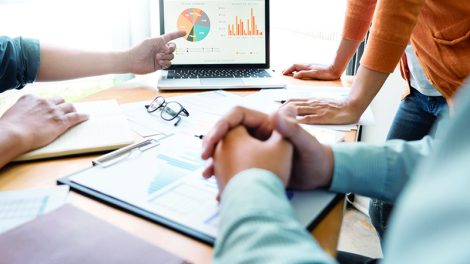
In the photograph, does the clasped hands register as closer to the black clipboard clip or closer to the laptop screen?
the black clipboard clip

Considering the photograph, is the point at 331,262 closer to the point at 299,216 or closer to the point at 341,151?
the point at 299,216

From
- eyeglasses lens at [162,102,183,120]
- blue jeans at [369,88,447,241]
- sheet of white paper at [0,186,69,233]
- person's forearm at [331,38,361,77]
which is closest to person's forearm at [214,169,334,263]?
sheet of white paper at [0,186,69,233]

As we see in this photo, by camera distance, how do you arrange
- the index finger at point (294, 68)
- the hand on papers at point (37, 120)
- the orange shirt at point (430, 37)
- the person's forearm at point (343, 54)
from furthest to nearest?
the index finger at point (294, 68) → the person's forearm at point (343, 54) → the orange shirt at point (430, 37) → the hand on papers at point (37, 120)

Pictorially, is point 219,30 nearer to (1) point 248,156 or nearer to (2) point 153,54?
(2) point 153,54

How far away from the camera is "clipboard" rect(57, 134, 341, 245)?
560 millimetres

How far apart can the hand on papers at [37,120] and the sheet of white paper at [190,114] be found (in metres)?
0.13

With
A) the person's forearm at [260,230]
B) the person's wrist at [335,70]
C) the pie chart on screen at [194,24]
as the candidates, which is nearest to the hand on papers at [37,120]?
the person's forearm at [260,230]

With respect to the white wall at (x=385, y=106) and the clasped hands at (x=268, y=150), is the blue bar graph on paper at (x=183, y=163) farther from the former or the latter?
the white wall at (x=385, y=106)

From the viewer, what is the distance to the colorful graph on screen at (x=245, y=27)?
1.39 meters

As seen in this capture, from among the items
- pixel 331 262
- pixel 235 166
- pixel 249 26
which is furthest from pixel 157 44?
pixel 331 262

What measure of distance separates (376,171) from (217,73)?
2.64 ft

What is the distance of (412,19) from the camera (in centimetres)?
91

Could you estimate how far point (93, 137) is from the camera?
2.70ft

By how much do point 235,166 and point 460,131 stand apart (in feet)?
1.04
